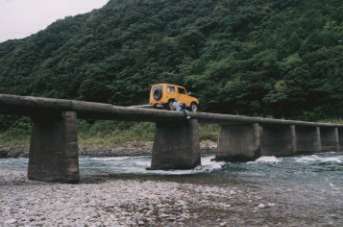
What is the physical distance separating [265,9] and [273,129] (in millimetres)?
63048

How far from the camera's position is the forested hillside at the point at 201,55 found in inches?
2387

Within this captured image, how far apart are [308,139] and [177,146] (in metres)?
23.8

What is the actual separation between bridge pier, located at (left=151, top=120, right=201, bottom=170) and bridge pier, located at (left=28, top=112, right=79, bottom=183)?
9534 mm

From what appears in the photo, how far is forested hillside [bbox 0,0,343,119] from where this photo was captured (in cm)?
6062

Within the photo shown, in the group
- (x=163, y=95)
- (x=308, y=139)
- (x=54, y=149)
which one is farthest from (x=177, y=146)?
(x=308, y=139)

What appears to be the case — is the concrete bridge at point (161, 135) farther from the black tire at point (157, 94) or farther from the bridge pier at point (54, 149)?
the black tire at point (157, 94)

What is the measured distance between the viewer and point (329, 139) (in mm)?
48312

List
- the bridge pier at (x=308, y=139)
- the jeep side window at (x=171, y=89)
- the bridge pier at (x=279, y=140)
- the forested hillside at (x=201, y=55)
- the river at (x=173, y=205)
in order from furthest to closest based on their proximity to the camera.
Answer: the forested hillside at (x=201, y=55) < the bridge pier at (x=308, y=139) < the bridge pier at (x=279, y=140) < the jeep side window at (x=171, y=89) < the river at (x=173, y=205)

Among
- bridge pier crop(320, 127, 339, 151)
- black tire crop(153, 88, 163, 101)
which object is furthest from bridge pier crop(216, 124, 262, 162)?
bridge pier crop(320, 127, 339, 151)

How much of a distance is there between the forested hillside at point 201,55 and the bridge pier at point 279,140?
19431 millimetres

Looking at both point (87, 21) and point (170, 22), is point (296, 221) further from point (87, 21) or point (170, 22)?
point (87, 21)

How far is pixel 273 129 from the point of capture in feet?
127

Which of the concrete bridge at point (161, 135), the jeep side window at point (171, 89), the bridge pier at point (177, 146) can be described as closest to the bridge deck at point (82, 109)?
the concrete bridge at point (161, 135)

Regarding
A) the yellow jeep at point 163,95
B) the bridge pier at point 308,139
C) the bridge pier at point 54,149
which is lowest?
the bridge pier at point 54,149
